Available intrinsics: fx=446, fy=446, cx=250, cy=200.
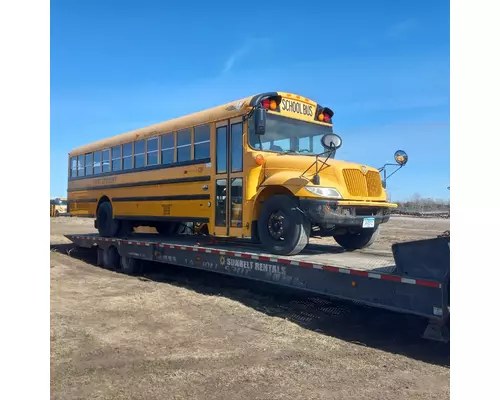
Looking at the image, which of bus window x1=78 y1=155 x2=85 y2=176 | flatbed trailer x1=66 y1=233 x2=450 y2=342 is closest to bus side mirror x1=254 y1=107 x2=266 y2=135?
flatbed trailer x1=66 y1=233 x2=450 y2=342

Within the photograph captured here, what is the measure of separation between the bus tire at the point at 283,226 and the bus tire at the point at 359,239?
1471 millimetres

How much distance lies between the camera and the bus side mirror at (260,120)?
21.4 ft

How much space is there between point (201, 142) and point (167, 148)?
125 cm

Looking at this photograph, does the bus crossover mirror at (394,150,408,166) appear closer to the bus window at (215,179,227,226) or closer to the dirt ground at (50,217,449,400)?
the dirt ground at (50,217,449,400)

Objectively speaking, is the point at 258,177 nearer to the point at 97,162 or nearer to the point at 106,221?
the point at 106,221

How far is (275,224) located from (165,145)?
364cm

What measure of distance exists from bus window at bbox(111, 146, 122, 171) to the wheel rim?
5.48 meters

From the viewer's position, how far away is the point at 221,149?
761cm

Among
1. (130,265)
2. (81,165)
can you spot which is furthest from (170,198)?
(81,165)

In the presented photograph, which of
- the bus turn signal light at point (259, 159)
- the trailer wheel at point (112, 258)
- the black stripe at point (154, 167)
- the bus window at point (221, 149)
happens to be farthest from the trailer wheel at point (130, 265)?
the bus turn signal light at point (259, 159)

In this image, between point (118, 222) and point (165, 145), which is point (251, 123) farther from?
point (118, 222)

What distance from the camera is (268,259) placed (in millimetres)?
6203

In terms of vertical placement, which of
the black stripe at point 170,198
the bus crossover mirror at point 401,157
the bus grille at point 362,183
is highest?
the bus crossover mirror at point 401,157

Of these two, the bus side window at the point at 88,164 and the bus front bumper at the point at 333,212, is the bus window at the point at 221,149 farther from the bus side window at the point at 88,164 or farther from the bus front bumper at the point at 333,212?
the bus side window at the point at 88,164
